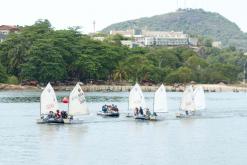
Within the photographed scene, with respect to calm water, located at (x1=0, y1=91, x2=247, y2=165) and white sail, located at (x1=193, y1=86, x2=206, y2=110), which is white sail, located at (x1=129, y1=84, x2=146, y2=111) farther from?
white sail, located at (x1=193, y1=86, x2=206, y2=110)

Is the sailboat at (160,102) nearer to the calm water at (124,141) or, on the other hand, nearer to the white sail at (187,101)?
the calm water at (124,141)

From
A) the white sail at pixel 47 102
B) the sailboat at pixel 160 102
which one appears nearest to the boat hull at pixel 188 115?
the sailboat at pixel 160 102

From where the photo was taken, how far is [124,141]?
76.4 m

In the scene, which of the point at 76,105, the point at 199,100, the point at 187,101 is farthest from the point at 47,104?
the point at 199,100

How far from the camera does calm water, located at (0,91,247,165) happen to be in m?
64.8

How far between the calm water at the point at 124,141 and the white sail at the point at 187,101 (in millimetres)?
2430

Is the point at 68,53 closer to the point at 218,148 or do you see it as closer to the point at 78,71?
the point at 78,71

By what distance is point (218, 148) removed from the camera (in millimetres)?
72562

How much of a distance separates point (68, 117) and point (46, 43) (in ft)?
335

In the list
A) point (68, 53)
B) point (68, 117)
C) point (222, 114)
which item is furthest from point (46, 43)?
point (68, 117)

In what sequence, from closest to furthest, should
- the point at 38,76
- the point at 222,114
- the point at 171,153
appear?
the point at 171,153
the point at 222,114
the point at 38,76

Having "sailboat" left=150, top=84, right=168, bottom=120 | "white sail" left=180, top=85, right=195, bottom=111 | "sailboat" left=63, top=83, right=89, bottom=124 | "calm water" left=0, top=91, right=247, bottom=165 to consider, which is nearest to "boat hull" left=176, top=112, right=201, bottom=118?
"white sail" left=180, top=85, right=195, bottom=111

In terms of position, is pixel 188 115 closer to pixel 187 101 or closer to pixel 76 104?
pixel 187 101

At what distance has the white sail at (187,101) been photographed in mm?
106000
